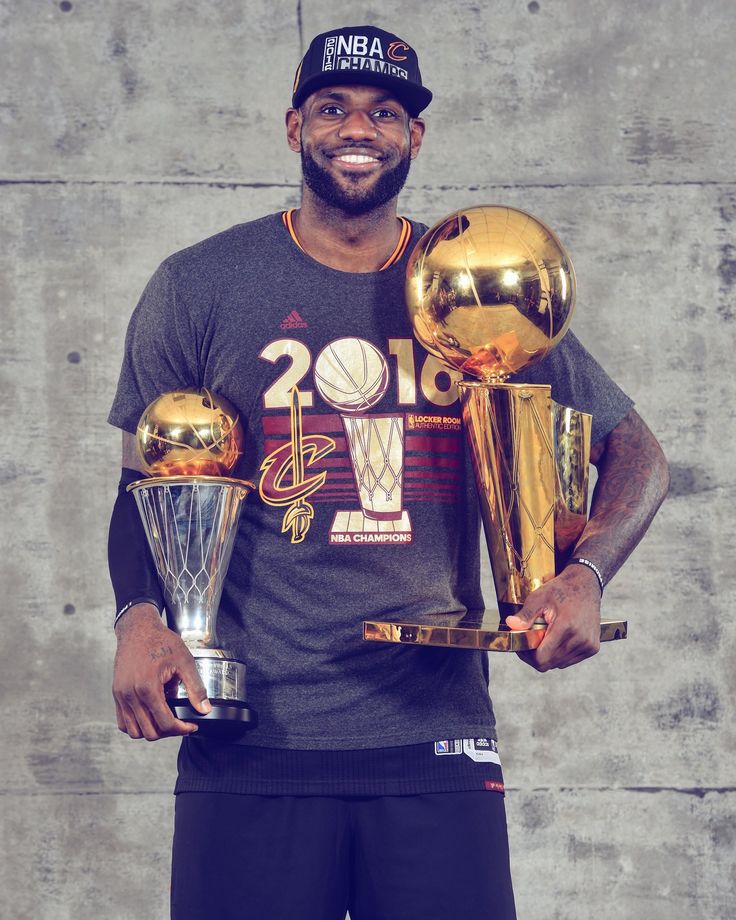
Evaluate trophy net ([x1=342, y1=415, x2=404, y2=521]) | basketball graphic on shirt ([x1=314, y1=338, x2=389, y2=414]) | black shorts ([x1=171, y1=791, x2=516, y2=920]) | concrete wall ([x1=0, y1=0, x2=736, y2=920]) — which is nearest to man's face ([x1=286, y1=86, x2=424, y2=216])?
basketball graphic on shirt ([x1=314, y1=338, x2=389, y2=414])

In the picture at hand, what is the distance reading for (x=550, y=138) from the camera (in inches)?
125

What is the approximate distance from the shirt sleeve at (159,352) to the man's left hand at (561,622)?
1.95ft

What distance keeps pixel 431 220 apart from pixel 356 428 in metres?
1.50

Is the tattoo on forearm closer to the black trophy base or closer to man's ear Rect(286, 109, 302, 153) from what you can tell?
the black trophy base

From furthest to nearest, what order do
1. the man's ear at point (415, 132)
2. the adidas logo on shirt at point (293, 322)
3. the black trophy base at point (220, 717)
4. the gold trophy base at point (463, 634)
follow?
the man's ear at point (415, 132) → the adidas logo on shirt at point (293, 322) → the black trophy base at point (220, 717) → the gold trophy base at point (463, 634)

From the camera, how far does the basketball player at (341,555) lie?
167 cm

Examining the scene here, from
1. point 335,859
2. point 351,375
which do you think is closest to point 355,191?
point 351,375

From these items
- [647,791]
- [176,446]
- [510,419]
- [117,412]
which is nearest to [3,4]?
[117,412]

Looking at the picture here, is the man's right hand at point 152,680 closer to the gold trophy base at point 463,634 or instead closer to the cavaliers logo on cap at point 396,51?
Result: the gold trophy base at point 463,634

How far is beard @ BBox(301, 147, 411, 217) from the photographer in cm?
185

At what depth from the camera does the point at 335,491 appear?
175cm

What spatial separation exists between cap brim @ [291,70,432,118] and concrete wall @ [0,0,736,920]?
1271mm

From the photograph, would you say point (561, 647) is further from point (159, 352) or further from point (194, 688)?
point (159, 352)

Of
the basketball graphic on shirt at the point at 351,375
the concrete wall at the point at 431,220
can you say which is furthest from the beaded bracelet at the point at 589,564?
the concrete wall at the point at 431,220
